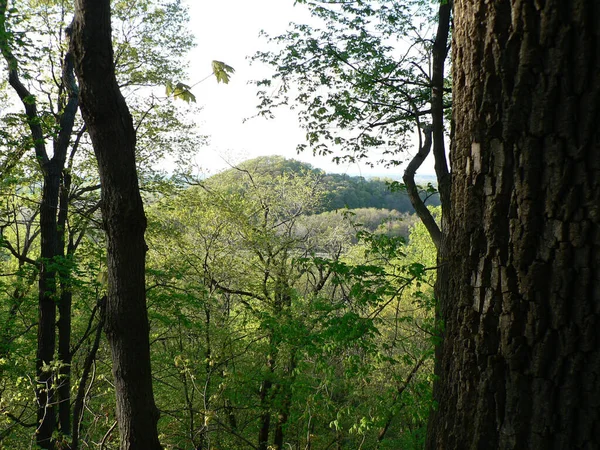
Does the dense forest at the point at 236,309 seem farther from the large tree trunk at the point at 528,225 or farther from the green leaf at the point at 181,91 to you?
the large tree trunk at the point at 528,225

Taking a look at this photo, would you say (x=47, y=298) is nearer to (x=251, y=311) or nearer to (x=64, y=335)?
(x=64, y=335)

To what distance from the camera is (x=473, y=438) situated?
1.46 metres

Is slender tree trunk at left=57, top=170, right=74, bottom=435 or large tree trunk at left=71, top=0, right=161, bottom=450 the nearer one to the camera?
large tree trunk at left=71, top=0, right=161, bottom=450

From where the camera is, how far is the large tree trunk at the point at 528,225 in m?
1.23

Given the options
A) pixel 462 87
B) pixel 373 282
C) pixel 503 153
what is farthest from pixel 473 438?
pixel 373 282

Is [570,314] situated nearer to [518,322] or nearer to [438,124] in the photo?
[518,322]

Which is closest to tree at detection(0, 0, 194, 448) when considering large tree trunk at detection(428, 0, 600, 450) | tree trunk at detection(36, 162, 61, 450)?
tree trunk at detection(36, 162, 61, 450)

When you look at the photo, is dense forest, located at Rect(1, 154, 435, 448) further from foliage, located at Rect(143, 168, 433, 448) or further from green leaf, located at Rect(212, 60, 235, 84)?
green leaf, located at Rect(212, 60, 235, 84)

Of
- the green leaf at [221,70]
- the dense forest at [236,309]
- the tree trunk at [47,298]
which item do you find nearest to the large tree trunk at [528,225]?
the green leaf at [221,70]

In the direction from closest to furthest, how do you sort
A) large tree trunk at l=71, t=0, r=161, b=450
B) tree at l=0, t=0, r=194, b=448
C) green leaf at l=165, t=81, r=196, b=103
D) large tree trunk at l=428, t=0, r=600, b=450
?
1. large tree trunk at l=428, t=0, r=600, b=450
2. large tree trunk at l=71, t=0, r=161, b=450
3. green leaf at l=165, t=81, r=196, b=103
4. tree at l=0, t=0, r=194, b=448

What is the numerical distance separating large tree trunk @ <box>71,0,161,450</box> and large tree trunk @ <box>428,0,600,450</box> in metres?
2.10

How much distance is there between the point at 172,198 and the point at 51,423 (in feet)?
22.0

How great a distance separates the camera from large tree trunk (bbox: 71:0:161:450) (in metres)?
2.73

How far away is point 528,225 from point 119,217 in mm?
2357
